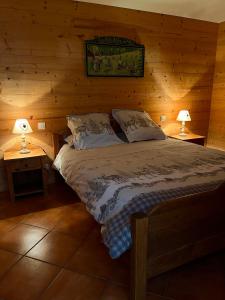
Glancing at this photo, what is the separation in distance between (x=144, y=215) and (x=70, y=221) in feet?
4.34

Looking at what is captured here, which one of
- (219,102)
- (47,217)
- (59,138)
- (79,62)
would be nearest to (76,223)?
(47,217)

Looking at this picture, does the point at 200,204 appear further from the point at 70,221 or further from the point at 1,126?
the point at 1,126

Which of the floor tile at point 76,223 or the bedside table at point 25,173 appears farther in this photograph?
the bedside table at point 25,173

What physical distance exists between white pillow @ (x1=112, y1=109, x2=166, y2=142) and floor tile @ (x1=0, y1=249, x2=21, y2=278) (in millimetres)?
1744

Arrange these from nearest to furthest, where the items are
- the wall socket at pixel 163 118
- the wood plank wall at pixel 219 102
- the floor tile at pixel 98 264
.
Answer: the floor tile at pixel 98 264 → the wall socket at pixel 163 118 → the wood plank wall at pixel 219 102

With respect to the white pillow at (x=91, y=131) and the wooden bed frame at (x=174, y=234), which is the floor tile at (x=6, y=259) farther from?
the white pillow at (x=91, y=131)

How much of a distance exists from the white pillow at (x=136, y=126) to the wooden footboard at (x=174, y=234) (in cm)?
157

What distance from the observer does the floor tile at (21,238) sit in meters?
1.95

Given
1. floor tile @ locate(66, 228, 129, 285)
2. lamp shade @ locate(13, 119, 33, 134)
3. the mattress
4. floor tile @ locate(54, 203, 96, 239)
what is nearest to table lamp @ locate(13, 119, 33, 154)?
lamp shade @ locate(13, 119, 33, 134)

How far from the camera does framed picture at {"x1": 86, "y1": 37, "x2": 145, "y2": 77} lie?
306cm

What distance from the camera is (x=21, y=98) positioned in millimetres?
2807

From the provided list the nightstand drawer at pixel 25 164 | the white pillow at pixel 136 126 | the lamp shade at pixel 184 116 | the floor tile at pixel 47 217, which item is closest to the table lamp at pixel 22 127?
the nightstand drawer at pixel 25 164

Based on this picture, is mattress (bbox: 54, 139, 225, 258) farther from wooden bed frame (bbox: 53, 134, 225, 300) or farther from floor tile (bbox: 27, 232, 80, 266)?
floor tile (bbox: 27, 232, 80, 266)

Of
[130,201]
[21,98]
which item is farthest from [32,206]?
[130,201]
